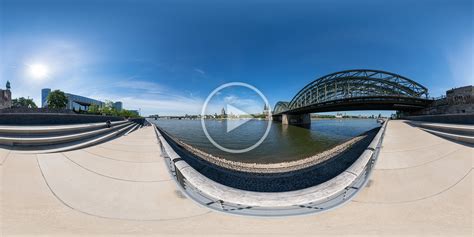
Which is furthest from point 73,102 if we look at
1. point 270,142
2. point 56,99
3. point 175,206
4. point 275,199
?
point 275,199

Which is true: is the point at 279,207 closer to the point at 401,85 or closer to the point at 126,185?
the point at 126,185

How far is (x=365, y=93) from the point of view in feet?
118

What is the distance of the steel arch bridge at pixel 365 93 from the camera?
27109 mm

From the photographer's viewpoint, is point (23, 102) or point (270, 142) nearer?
point (270, 142)

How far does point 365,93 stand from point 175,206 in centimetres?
4513

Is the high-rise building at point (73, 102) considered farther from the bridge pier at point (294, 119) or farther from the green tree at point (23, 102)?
the bridge pier at point (294, 119)

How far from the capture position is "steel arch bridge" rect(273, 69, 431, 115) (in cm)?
2711

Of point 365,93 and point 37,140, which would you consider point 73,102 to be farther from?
point 365,93

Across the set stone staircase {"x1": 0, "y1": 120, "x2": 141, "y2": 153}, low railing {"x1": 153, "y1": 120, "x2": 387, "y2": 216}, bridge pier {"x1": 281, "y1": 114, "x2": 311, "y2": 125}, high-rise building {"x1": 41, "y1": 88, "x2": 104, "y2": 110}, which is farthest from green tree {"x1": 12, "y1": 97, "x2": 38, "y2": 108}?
bridge pier {"x1": 281, "y1": 114, "x2": 311, "y2": 125}

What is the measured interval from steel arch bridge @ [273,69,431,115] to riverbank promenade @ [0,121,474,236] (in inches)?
1157

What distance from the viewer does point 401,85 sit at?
36.8 m

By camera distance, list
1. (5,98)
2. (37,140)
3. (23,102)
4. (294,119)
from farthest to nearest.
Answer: (294,119), (23,102), (5,98), (37,140)

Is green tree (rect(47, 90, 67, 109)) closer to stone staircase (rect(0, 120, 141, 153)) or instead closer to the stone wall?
the stone wall

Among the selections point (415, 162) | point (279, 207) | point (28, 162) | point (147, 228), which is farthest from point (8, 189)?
point (415, 162)
